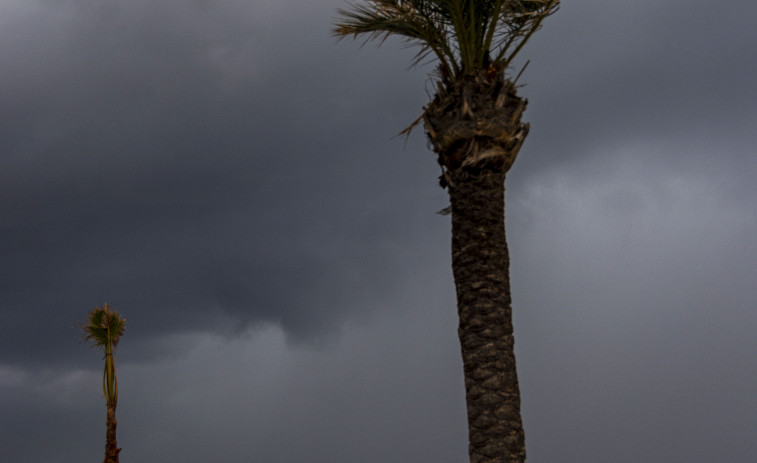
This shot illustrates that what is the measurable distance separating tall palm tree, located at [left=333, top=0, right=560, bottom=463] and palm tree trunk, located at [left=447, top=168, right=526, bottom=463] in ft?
0.06

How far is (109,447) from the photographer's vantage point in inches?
1029

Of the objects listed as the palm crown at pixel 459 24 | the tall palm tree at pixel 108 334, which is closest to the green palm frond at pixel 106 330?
the tall palm tree at pixel 108 334

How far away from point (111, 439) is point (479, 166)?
64.3ft

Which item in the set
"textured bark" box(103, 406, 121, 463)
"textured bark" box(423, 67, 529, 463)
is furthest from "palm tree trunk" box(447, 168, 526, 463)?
"textured bark" box(103, 406, 121, 463)

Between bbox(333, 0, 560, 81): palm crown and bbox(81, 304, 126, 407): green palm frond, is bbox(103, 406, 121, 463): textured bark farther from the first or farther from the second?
bbox(333, 0, 560, 81): palm crown

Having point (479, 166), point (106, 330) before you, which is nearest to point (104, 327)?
point (106, 330)

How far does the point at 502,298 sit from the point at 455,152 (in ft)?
9.30

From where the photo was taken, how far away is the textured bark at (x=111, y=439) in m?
26.0

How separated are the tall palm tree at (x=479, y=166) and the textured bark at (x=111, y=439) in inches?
709

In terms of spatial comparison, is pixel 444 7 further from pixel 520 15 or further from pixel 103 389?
pixel 103 389

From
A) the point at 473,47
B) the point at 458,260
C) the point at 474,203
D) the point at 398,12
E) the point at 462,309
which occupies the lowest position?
the point at 462,309

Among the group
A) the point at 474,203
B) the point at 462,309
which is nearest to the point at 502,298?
the point at 462,309

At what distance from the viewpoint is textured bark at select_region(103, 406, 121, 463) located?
1024 inches

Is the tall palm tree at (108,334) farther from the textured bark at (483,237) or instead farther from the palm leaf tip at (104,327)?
the textured bark at (483,237)
